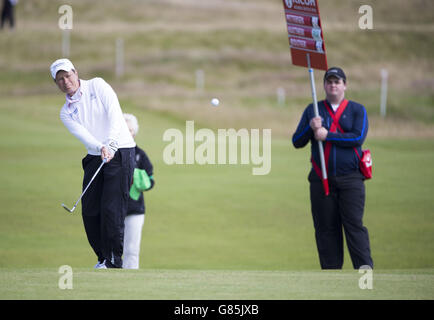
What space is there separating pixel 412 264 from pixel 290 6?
419 centimetres

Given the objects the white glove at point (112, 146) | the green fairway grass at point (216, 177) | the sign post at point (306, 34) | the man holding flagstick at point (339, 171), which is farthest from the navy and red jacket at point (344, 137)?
the white glove at point (112, 146)

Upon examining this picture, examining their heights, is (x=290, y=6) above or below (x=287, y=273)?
above

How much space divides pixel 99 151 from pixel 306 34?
2.81m

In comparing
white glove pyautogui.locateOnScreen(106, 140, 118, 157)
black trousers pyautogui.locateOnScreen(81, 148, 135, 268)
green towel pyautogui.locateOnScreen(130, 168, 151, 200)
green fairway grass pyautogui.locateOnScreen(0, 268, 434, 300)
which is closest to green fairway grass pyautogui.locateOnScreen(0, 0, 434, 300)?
green fairway grass pyautogui.locateOnScreen(0, 268, 434, 300)

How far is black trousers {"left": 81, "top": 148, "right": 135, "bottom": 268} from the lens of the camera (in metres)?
6.75

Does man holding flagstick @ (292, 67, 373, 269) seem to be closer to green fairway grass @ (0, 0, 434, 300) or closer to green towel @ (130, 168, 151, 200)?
green fairway grass @ (0, 0, 434, 300)

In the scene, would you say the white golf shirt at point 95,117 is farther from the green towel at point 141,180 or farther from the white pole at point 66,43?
the white pole at point 66,43

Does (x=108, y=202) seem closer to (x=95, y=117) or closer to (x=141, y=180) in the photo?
(x=95, y=117)

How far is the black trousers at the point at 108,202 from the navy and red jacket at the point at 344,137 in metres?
1.92

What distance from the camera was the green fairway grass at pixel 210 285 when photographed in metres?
5.04

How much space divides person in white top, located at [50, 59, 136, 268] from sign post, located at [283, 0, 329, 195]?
7.17 feet
